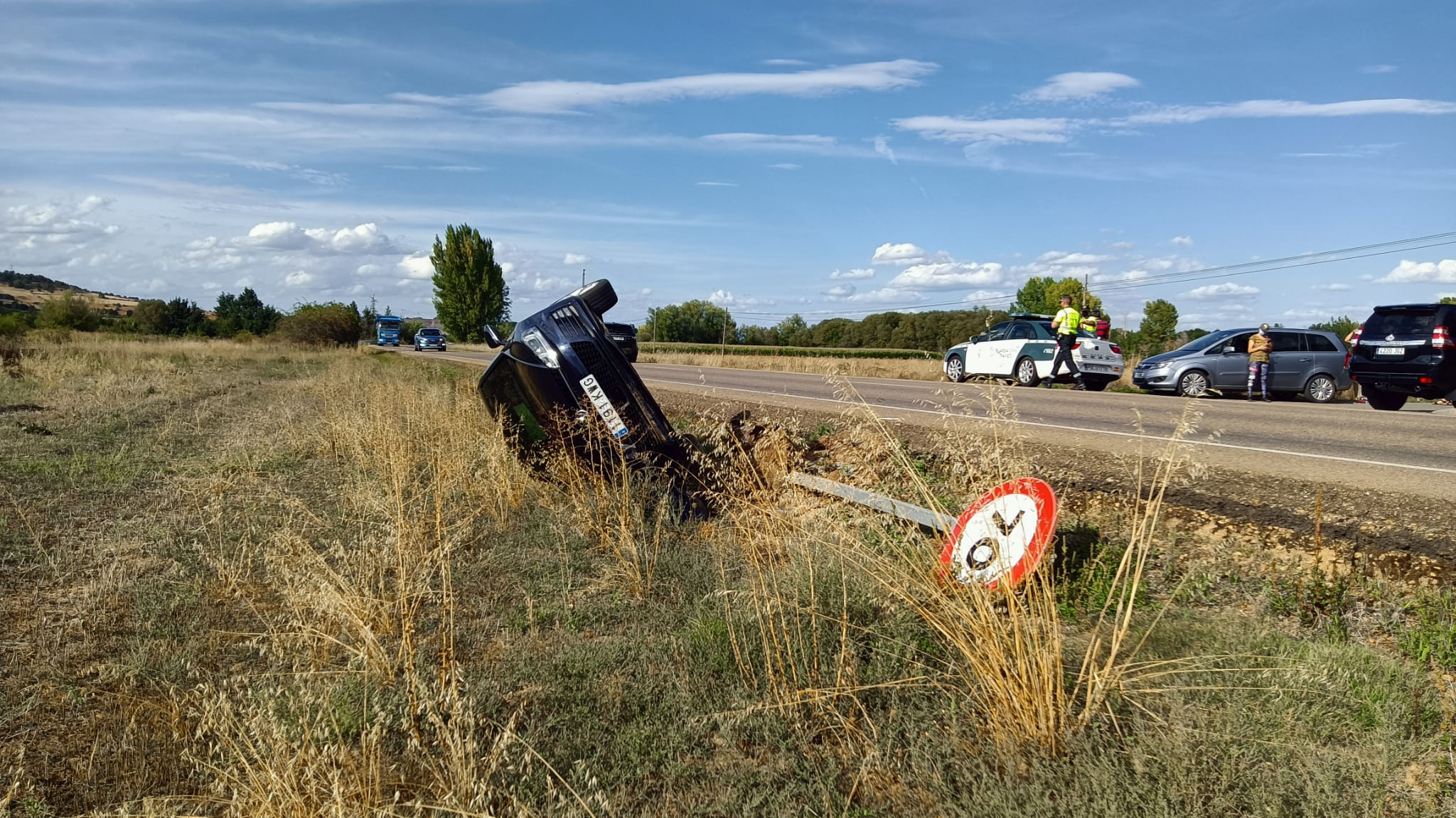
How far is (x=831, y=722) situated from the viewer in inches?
126

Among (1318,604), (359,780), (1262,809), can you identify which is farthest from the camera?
(1318,604)

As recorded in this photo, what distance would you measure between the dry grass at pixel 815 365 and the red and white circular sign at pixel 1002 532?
57.1 feet

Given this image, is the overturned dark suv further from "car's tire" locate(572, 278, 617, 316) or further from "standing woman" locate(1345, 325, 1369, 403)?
"standing woman" locate(1345, 325, 1369, 403)

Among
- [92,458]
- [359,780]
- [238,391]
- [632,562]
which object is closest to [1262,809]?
[359,780]

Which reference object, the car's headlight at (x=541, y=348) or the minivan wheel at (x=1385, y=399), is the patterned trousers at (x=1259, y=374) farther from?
the car's headlight at (x=541, y=348)

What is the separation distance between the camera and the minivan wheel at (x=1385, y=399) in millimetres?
14242

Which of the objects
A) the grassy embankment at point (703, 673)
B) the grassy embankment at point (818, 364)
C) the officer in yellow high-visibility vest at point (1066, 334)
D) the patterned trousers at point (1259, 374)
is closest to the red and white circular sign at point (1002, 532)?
the grassy embankment at point (703, 673)

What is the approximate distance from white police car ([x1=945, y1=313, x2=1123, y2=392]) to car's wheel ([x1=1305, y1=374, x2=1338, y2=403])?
3584 millimetres

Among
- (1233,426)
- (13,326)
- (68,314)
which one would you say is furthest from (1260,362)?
(68,314)

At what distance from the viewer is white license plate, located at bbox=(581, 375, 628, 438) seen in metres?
5.84

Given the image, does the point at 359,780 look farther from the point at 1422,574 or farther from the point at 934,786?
the point at 1422,574

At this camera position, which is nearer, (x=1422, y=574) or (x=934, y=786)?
(x=934, y=786)

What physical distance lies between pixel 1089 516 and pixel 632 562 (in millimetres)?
2818

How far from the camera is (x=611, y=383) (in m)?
5.90
